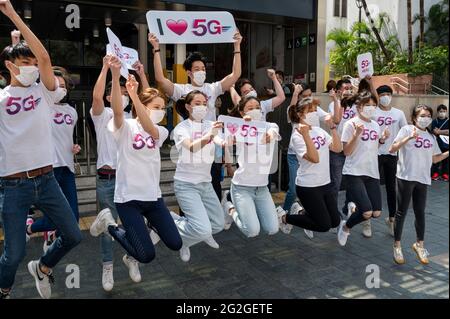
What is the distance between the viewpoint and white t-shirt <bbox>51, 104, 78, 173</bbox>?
4164 mm

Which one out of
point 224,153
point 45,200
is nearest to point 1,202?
point 45,200

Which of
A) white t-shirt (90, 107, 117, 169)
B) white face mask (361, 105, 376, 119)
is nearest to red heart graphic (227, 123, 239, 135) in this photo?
white t-shirt (90, 107, 117, 169)

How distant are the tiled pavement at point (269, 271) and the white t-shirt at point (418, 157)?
50 centimetres

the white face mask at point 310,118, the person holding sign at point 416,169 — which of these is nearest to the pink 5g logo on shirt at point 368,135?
the person holding sign at point 416,169

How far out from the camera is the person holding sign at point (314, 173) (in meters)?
4.64

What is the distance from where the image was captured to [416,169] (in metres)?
4.53

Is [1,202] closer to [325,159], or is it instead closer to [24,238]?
[24,238]

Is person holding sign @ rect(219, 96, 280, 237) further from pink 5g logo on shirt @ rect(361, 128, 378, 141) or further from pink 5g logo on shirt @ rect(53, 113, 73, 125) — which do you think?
pink 5g logo on shirt @ rect(53, 113, 73, 125)

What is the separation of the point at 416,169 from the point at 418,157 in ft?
0.48

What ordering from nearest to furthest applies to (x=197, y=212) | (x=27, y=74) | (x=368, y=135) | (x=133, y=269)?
1. (x=27, y=74)
2. (x=133, y=269)
3. (x=197, y=212)
4. (x=368, y=135)

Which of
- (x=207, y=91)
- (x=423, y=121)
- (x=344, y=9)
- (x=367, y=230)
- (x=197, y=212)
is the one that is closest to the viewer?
A: (x=197, y=212)

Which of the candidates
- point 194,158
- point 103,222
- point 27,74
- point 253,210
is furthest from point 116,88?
point 253,210

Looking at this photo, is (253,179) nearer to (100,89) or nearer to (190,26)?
(100,89)

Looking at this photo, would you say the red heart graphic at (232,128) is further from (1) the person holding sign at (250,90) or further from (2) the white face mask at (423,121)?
(2) the white face mask at (423,121)
